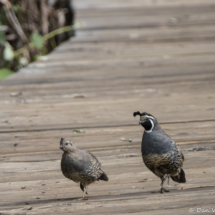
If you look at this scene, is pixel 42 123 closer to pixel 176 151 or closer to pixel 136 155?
pixel 136 155

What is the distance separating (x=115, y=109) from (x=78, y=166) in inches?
64.6

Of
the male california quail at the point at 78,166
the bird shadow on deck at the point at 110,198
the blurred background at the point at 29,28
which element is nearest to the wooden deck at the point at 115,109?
the bird shadow on deck at the point at 110,198

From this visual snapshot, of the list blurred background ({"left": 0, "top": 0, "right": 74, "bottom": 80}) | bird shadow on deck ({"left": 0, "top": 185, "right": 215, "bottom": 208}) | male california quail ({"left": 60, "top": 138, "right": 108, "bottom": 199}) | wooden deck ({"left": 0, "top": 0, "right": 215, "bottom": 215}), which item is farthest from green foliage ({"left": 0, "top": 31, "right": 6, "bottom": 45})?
bird shadow on deck ({"left": 0, "top": 185, "right": 215, "bottom": 208})

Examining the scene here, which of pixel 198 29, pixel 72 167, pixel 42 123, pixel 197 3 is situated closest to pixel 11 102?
pixel 42 123

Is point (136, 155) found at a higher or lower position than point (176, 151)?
lower

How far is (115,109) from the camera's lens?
13.7 ft

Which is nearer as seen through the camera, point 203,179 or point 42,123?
point 203,179

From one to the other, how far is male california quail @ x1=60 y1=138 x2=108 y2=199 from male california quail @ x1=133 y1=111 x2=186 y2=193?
0.34 meters

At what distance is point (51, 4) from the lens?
809 cm

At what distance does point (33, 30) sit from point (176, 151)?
18.8 ft

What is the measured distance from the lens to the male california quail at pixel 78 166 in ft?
8.45

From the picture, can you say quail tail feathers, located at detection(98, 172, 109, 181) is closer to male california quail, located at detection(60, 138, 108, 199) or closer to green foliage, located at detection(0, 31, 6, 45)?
male california quail, located at detection(60, 138, 108, 199)

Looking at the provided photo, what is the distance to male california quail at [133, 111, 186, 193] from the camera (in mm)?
2469

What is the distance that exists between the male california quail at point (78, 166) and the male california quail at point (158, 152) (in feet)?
1.13
